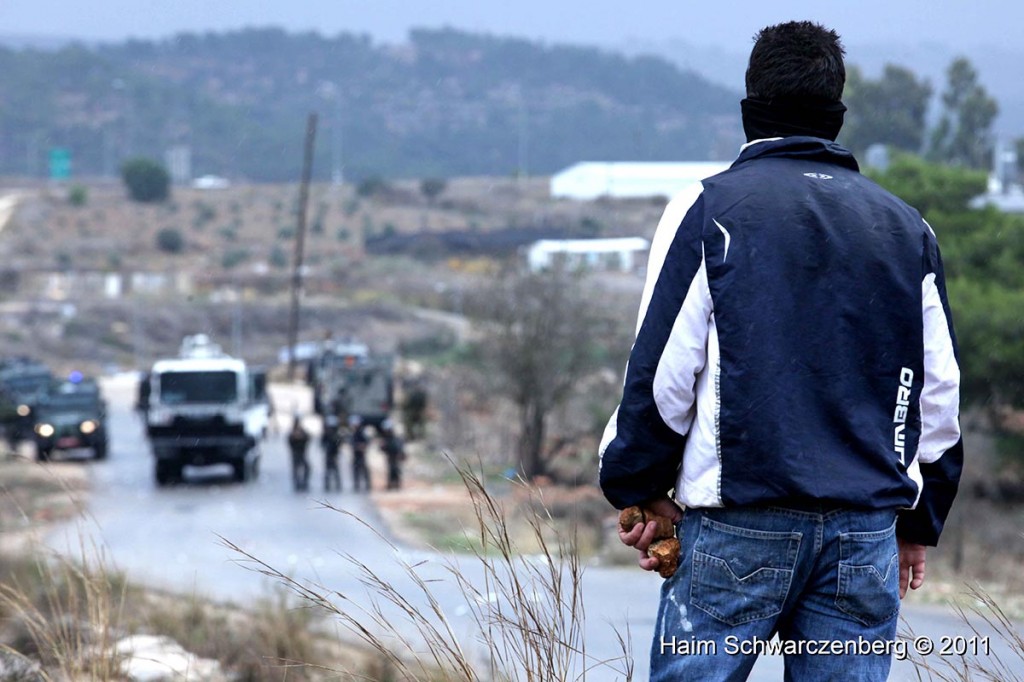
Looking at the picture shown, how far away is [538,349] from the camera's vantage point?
33.4 m

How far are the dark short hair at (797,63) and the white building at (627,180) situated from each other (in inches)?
3377

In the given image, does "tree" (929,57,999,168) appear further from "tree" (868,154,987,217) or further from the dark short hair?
the dark short hair

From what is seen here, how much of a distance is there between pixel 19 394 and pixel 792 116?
41379 millimetres

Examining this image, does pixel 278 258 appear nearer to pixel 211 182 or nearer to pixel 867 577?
pixel 211 182

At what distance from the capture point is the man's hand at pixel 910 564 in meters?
2.67

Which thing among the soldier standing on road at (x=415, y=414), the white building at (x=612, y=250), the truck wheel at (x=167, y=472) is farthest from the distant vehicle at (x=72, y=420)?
the white building at (x=612, y=250)

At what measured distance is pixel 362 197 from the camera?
342 feet

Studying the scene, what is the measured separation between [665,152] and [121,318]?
59305mm

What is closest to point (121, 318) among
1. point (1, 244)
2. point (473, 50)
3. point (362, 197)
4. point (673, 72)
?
point (1, 244)

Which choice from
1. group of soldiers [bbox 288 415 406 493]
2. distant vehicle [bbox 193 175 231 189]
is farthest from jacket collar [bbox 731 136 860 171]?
distant vehicle [bbox 193 175 231 189]

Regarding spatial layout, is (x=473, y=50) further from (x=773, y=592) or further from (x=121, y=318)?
(x=773, y=592)

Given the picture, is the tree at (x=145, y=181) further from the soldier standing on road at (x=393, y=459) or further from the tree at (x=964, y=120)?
the soldier standing on road at (x=393, y=459)

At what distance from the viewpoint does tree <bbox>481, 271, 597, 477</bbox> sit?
3328 centimetres

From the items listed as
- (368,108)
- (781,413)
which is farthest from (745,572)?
(368,108)
